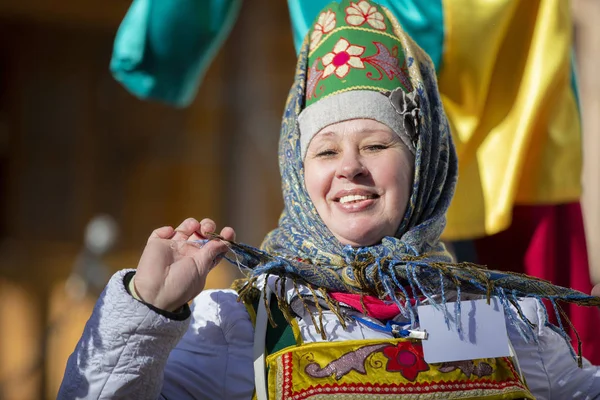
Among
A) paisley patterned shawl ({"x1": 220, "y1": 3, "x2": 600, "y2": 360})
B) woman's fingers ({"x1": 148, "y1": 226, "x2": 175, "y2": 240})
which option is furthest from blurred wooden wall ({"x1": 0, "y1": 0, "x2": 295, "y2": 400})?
woman's fingers ({"x1": 148, "y1": 226, "x2": 175, "y2": 240})

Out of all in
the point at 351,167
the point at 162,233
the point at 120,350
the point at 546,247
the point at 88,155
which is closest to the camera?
the point at 120,350

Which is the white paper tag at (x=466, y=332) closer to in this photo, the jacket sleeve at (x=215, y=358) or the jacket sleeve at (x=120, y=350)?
the jacket sleeve at (x=215, y=358)

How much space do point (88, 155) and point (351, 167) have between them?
517 centimetres

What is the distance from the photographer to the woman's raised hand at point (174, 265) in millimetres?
1594

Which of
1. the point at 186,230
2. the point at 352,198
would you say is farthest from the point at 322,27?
the point at 186,230

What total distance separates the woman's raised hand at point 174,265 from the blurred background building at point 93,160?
4.22m

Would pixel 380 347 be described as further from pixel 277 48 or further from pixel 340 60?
pixel 277 48

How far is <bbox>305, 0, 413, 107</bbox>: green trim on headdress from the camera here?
2.05 metres

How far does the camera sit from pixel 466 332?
178 cm

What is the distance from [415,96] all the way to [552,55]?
77cm

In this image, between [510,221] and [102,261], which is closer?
[510,221]

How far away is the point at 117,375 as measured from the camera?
1.57m

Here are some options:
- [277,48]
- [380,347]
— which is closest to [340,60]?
[380,347]

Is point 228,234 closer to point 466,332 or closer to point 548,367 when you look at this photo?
point 466,332
